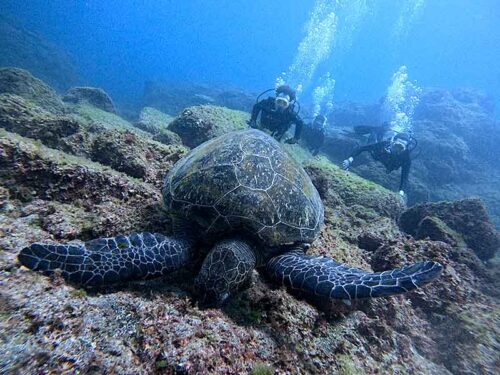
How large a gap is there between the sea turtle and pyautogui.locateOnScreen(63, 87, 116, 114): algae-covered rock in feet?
41.1

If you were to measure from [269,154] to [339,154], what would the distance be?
15.6 m

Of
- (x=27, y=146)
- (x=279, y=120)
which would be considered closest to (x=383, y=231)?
(x=27, y=146)

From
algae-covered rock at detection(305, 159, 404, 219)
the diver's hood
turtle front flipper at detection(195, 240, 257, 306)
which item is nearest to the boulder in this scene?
the diver's hood

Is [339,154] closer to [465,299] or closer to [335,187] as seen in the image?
[335,187]

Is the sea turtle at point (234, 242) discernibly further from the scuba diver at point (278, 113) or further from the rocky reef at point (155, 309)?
the scuba diver at point (278, 113)

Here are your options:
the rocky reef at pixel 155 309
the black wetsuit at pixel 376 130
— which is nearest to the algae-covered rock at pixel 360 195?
the rocky reef at pixel 155 309

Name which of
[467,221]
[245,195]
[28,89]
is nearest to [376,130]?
[467,221]

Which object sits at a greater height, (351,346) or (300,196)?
(300,196)

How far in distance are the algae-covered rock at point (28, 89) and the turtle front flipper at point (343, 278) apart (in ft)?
33.4

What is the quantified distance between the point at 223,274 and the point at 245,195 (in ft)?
3.32

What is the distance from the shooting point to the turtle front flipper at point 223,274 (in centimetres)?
270

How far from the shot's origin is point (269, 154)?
3.96m

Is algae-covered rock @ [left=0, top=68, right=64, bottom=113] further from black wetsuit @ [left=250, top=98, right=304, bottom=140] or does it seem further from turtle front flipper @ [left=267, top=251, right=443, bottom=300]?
turtle front flipper @ [left=267, top=251, right=443, bottom=300]

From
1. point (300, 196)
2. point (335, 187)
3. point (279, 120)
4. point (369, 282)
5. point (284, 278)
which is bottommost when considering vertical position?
point (284, 278)
